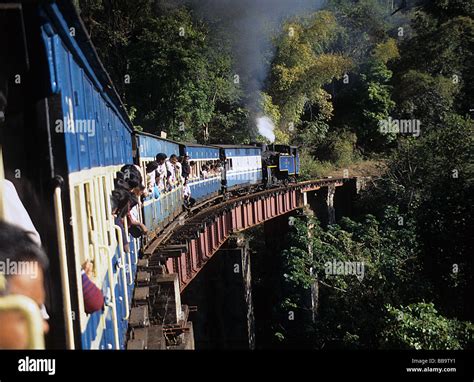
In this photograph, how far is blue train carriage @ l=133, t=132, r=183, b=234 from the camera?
24.2ft

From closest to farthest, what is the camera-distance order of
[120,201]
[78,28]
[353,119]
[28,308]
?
[28,308] < [78,28] < [120,201] < [353,119]

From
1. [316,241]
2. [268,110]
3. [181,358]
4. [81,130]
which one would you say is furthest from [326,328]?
[268,110]

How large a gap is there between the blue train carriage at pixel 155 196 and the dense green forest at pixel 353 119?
4.52 metres

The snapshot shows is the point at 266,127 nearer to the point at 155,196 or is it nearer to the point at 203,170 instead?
the point at 203,170

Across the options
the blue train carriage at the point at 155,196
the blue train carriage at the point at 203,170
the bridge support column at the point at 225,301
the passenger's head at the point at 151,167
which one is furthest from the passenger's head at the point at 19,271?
the bridge support column at the point at 225,301

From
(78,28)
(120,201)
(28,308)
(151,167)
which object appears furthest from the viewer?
(151,167)

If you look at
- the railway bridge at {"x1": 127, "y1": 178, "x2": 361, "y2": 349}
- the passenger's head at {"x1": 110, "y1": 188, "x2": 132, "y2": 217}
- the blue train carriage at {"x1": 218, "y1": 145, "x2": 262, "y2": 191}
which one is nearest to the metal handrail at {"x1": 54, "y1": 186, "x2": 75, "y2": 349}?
the railway bridge at {"x1": 127, "y1": 178, "x2": 361, "y2": 349}

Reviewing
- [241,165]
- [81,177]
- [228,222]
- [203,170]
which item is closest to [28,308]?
[81,177]

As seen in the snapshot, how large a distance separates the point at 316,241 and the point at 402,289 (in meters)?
5.37

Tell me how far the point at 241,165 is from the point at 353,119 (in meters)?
17.0

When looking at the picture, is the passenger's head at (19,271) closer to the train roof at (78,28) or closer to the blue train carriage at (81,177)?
the blue train carriage at (81,177)

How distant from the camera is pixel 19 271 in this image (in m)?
2.39

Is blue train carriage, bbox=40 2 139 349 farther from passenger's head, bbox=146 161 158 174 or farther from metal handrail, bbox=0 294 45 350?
passenger's head, bbox=146 161 158 174

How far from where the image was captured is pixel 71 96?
271 cm
